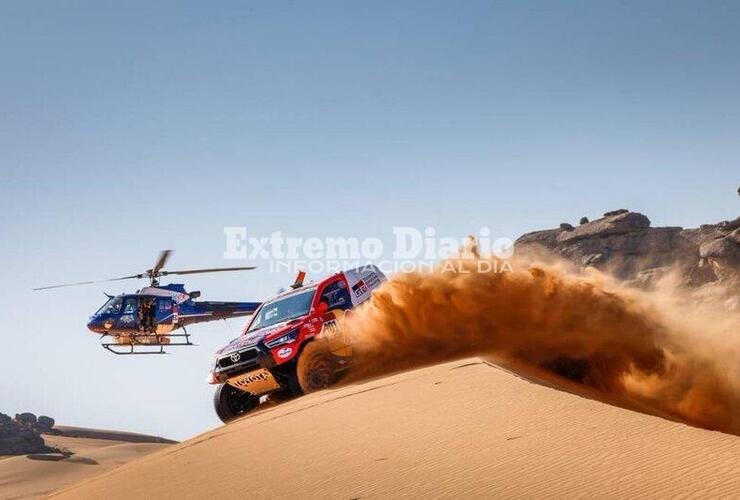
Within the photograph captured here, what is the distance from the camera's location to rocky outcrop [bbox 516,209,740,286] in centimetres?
4769

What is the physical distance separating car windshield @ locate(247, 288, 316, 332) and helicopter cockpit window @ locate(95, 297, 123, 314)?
13.8 metres

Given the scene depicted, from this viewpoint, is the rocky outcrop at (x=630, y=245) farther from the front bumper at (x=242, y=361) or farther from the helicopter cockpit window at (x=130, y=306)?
the front bumper at (x=242, y=361)

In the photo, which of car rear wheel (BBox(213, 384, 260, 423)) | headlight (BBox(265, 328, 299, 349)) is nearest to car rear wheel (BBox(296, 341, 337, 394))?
headlight (BBox(265, 328, 299, 349))

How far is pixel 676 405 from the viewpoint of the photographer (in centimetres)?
1018

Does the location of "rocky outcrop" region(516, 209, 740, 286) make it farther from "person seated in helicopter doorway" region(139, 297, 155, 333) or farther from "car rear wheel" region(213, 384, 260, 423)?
"car rear wheel" region(213, 384, 260, 423)

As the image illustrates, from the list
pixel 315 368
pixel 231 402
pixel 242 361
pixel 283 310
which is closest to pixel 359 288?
pixel 283 310

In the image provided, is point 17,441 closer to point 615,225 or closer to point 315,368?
point 315,368

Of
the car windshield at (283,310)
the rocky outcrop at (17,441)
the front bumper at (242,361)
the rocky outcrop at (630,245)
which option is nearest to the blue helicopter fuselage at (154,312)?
the rocky outcrop at (17,441)

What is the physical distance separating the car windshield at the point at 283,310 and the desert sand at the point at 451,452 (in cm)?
351

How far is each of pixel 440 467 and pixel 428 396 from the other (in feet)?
8.30

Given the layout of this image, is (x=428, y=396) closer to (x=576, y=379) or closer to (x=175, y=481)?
(x=175, y=481)

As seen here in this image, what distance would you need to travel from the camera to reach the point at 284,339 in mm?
11672

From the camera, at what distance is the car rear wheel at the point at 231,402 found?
42.1 feet

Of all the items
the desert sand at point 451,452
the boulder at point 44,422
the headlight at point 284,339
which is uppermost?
the headlight at point 284,339
